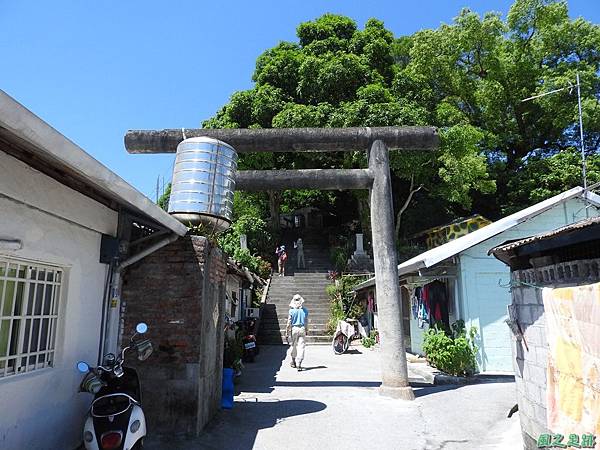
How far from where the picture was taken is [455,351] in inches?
370

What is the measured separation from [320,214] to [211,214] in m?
29.4

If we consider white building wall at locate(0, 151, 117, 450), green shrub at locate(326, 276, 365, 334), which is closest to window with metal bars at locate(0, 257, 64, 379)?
white building wall at locate(0, 151, 117, 450)

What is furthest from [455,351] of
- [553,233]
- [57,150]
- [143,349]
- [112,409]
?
[57,150]

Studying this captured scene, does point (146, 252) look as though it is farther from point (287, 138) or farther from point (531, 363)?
point (531, 363)

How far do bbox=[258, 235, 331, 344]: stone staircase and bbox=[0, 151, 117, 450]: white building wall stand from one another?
486 inches

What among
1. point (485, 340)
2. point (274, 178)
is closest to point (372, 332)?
point (485, 340)

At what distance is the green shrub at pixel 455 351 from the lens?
370 inches

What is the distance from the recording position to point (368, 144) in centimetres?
898

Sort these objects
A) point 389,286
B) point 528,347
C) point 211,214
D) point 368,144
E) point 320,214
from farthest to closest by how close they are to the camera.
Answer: point 320,214 → point 368,144 → point 389,286 → point 211,214 → point 528,347

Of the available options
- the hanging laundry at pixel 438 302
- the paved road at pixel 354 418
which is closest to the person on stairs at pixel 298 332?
the paved road at pixel 354 418

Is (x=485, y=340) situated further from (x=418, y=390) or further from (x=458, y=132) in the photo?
(x=458, y=132)

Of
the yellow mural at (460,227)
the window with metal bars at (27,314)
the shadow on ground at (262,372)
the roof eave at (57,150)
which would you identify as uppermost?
the yellow mural at (460,227)

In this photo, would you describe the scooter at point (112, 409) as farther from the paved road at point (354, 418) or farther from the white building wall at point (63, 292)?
the paved road at point (354, 418)

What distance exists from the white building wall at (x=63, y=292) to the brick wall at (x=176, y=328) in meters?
0.58
